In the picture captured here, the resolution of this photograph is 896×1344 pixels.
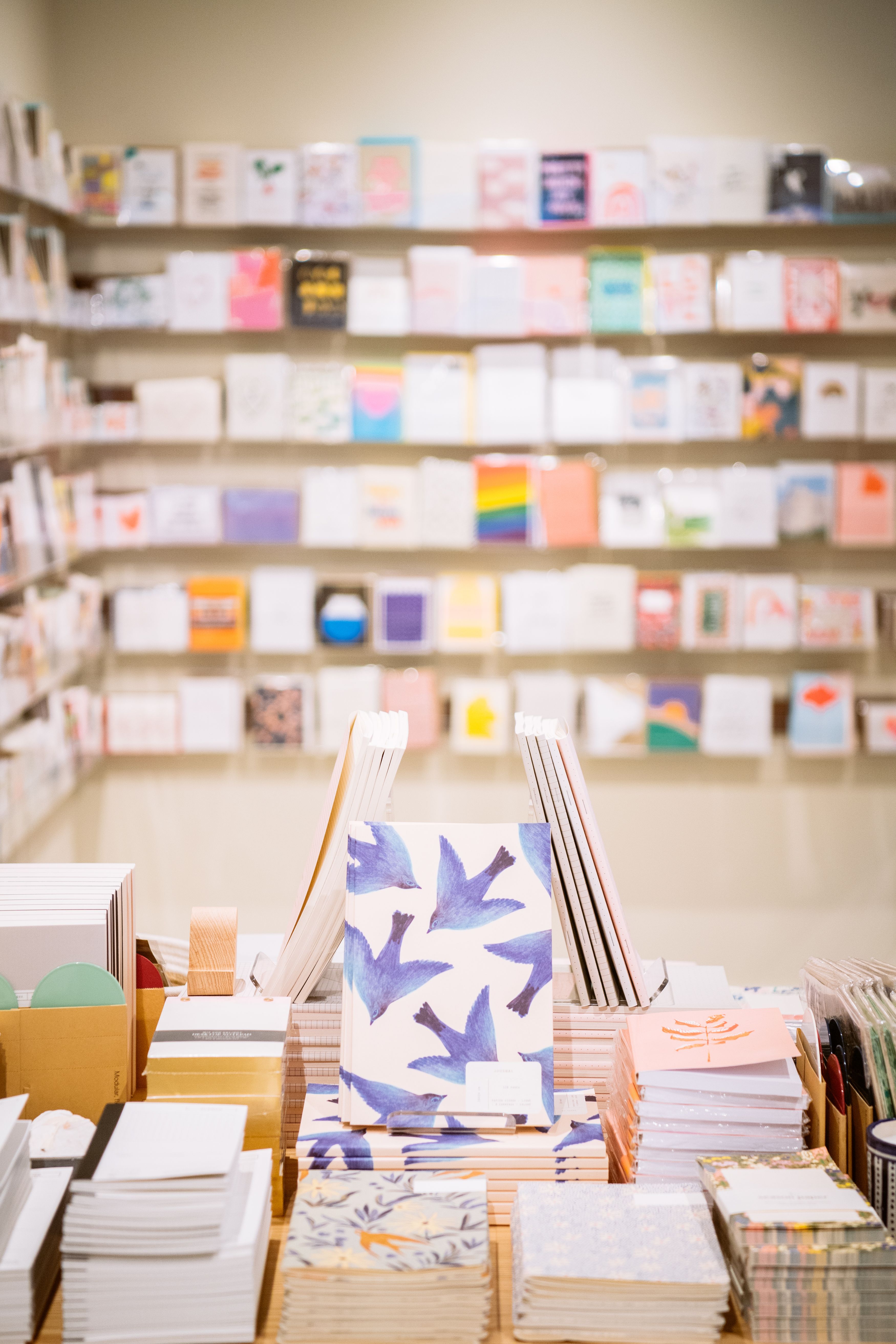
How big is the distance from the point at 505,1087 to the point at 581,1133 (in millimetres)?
109

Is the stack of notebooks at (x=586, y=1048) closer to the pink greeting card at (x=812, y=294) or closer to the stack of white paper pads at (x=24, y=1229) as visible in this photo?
the stack of white paper pads at (x=24, y=1229)

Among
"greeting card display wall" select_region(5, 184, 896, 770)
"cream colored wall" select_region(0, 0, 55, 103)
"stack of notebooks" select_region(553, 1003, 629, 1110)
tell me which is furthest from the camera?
"greeting card display wall" select_region(5, 184, 896, 770)

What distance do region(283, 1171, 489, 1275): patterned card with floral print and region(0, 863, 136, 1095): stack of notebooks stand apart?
0.36 metres

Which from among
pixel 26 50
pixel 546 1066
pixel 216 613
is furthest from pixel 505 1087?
pixel 26 50

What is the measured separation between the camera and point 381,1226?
4.42 ft

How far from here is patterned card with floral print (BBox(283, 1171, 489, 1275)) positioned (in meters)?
1.29

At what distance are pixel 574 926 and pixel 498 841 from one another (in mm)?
181

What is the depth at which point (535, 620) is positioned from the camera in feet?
13.1

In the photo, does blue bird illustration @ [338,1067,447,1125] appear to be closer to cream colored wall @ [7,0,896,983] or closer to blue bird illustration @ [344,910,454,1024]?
blue bird illustration @ [344,910,454,1024]

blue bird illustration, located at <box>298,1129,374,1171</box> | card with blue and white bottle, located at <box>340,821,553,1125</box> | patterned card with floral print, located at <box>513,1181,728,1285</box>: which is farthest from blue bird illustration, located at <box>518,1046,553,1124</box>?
blue bird illustration, located at <box>298,1129,374,1171</box>

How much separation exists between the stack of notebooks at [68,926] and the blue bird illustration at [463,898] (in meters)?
0.43

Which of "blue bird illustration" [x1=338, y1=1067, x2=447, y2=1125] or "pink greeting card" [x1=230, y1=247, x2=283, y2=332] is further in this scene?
"pink greeting card" [x1=230, y1=247, x2=283, y2=332]

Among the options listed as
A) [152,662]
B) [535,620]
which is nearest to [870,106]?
[535,620]

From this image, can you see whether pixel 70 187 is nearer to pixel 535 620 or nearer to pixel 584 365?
pixel 584 365
